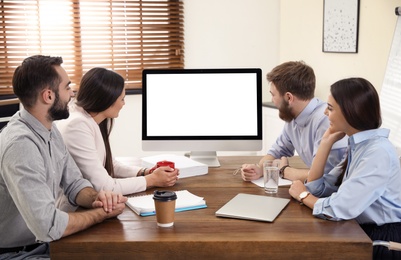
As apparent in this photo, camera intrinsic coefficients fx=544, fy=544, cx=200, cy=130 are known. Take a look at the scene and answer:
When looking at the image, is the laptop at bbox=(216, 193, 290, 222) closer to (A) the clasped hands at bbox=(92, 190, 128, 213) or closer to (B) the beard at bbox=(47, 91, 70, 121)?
(A) the clasped hands at bbox=(92, 190, 128, 213)

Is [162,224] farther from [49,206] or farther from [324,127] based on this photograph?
[324,127]

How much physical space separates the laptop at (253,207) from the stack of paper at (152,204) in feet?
0.34

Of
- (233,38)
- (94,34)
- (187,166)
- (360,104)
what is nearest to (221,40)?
(233,38)

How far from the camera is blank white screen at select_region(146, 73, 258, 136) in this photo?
2.66 meters

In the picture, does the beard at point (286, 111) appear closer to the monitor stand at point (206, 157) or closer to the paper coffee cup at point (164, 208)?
the monitor stand at point (206, 157)

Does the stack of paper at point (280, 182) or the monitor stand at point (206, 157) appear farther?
the monitor stand at point (206, 157)

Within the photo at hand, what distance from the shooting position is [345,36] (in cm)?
381

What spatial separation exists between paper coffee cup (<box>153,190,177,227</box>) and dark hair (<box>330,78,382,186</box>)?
689mm

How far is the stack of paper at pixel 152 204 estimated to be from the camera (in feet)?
6.07

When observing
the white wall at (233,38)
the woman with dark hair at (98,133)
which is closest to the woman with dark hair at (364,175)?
the woman with dark hair at (98,133)

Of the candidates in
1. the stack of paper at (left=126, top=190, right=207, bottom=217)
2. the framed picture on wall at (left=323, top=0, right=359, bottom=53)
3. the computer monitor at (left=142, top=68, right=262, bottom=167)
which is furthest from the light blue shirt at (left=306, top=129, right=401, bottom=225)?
the framed picture on wall at (left=323, top=0, right=359, bottom=53)

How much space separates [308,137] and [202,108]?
53 cm

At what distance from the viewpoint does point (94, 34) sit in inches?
179

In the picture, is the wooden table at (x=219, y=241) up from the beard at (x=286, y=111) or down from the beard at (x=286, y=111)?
down
